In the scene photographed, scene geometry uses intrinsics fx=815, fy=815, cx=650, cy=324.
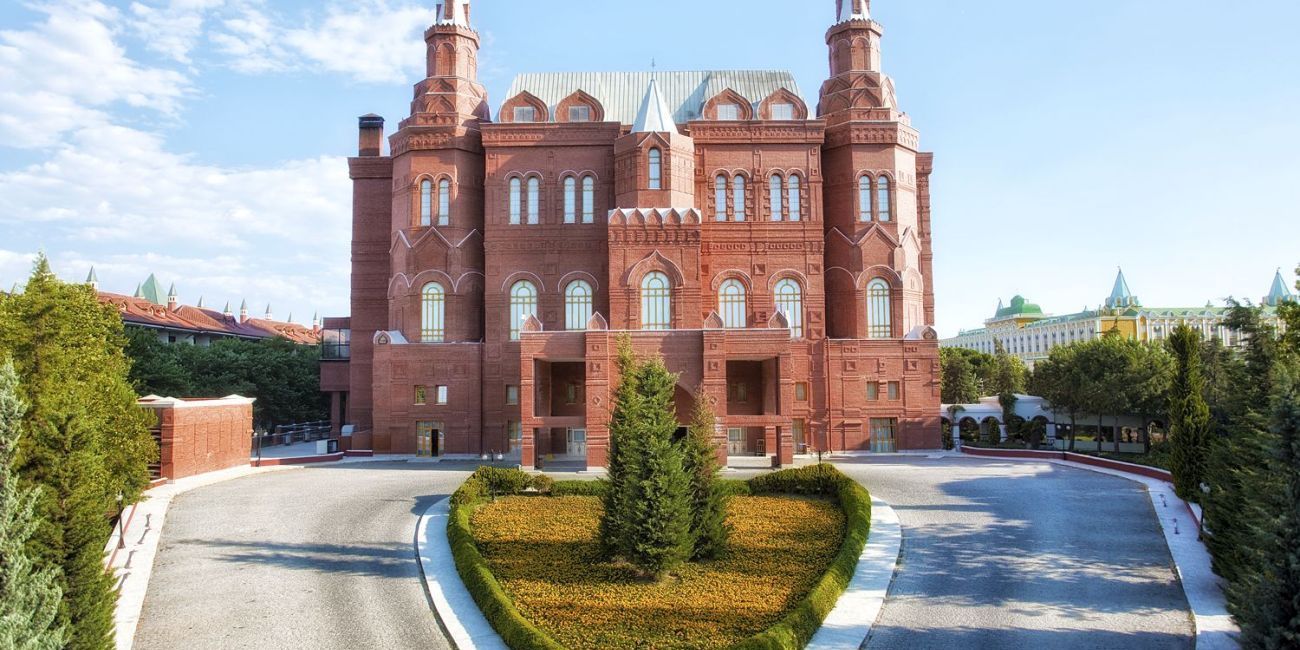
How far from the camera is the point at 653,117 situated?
124 ft

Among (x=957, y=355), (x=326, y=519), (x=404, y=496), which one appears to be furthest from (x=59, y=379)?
(x=957, y=355)

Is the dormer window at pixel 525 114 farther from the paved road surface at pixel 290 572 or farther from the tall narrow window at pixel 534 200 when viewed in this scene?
the paved road surface at pixel 290 572

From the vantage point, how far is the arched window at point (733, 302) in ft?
130

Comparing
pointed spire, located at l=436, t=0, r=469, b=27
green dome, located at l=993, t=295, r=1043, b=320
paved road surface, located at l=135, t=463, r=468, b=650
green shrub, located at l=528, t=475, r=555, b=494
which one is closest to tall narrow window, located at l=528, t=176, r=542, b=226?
pointed spire, located at l=436, t=0, r=469, b=27

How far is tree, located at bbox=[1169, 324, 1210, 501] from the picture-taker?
2202 centimetres

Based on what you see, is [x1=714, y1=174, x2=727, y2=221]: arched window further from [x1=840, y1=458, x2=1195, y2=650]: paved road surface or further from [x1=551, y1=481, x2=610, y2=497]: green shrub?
[x1=551, y1=481, x2=610, y2=497]: green shrub

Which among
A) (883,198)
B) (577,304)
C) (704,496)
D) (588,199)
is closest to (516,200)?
(588,199)

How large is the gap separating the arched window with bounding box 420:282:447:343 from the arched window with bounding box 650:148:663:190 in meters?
11.6

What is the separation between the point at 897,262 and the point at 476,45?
24019 millimetres

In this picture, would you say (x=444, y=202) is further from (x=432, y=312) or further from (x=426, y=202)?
(x=432, y=312)

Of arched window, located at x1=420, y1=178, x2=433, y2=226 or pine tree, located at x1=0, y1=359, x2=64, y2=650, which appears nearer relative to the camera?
pine tree, located at x1=0, y1=359, x2=64, y2=650

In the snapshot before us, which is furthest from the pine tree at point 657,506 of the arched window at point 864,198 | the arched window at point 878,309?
the arched window at point 864,198

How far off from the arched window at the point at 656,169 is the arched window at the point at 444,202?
33.5ft

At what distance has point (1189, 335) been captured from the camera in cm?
2283
